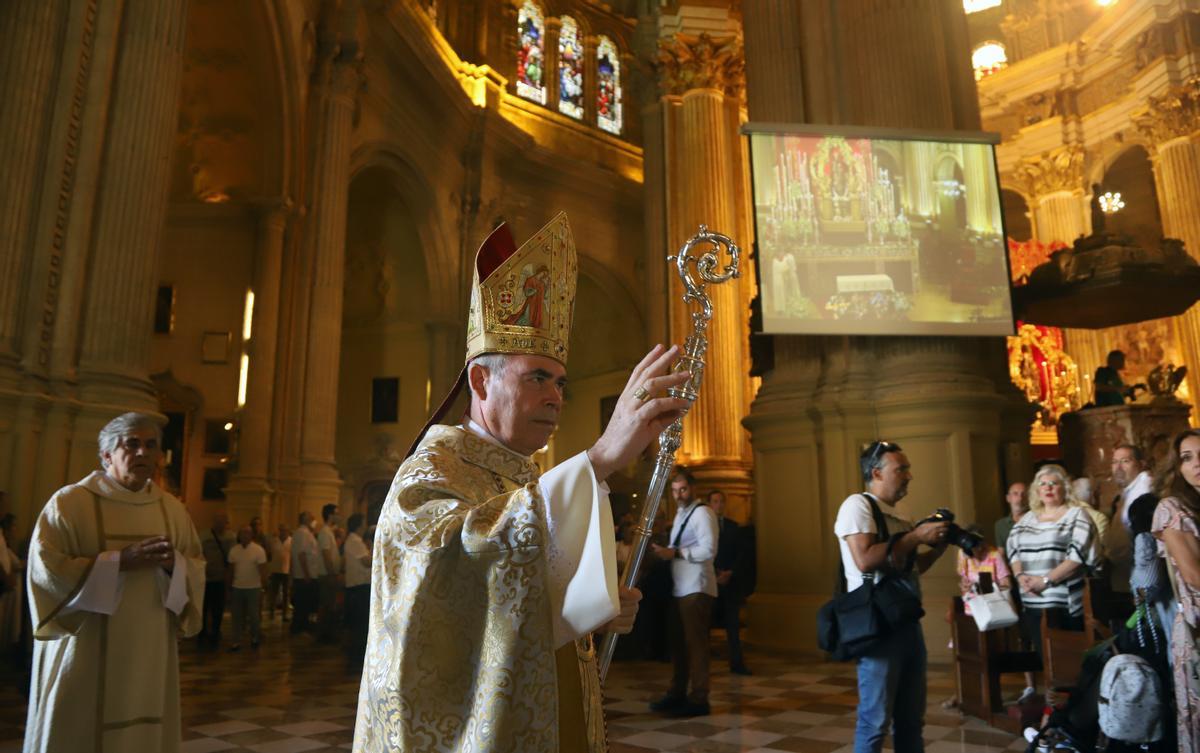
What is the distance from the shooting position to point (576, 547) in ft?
5.08

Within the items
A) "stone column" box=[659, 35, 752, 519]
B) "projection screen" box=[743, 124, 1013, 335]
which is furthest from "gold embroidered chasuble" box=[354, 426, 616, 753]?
"stone column" box=[659, 35, 752, 519]

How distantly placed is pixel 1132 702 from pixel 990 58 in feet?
72.1

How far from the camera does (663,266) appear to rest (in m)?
→ 14.2

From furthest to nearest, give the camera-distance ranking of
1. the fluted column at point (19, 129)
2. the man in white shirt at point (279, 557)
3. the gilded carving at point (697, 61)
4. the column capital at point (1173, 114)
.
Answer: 1. the column capital at point (1173, 114)
2. the gilded carving at point (697, 61)
3. the man in white shirt at point (279, 557)
4. the fluted column at point (19, 129)

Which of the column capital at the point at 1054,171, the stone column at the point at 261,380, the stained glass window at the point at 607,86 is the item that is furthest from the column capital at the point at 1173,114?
the stone column at the point at 261,380

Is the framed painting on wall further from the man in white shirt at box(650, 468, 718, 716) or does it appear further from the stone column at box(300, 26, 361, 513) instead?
the man in white shirt at box(650, 468, 718, 716)

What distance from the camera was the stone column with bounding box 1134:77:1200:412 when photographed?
1605 centimetres

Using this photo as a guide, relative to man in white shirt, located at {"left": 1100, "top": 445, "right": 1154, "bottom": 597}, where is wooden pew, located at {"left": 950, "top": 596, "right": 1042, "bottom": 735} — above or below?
below

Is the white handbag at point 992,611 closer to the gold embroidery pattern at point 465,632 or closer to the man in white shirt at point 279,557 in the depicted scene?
the gold embroidery pattern at point 465,632

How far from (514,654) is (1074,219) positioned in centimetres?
2179

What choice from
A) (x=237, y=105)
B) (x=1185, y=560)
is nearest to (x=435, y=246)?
(x=237, y=105)

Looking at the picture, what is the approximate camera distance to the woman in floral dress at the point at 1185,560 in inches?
124

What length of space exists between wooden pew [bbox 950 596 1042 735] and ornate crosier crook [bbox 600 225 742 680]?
3.87 meters

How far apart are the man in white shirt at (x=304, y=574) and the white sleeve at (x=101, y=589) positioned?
6.90 m
